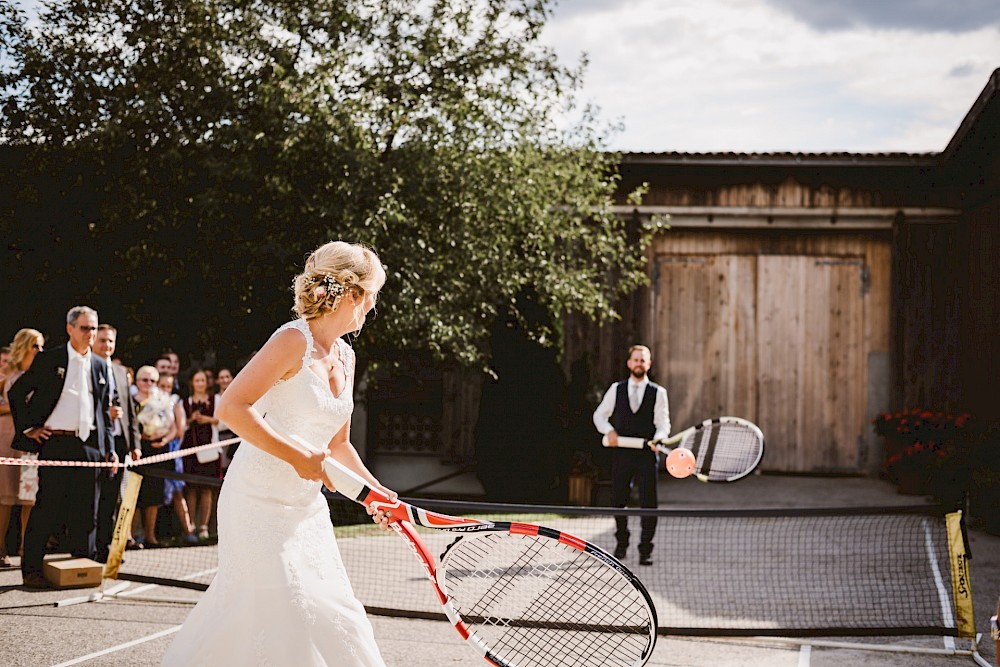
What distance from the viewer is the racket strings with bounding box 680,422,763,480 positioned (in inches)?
377

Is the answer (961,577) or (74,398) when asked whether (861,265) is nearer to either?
(961,577)

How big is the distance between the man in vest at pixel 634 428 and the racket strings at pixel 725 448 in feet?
2.37

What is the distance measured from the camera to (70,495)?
9133 millimetres

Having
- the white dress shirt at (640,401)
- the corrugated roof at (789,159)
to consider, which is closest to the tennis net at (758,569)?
the white dress shirt at (640,401)

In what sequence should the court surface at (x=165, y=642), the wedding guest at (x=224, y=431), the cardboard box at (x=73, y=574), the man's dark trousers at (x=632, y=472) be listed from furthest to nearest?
the wedding guest at (x=224, y=431)
the man's dark trousers at (x=632, y=472)
the cardboard box at (x=73, y=574)
the court surface at (x=165, y=642)

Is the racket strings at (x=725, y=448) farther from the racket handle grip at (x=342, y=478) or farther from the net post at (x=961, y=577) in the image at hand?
the racket handle grip at (x=342, y=478)

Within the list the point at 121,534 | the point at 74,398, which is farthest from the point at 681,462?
the point at 74,398

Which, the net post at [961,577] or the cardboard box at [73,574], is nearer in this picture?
the net post at [961,577]

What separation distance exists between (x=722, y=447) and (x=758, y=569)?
1565 millimetres

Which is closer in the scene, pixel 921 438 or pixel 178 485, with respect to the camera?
pixel 178 485

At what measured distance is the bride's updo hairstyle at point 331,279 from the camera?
4.23 meters

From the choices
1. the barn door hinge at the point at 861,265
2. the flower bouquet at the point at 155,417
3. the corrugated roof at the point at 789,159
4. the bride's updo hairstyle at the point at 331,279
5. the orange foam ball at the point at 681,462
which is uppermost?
the corrugated roof at the point at 789,159

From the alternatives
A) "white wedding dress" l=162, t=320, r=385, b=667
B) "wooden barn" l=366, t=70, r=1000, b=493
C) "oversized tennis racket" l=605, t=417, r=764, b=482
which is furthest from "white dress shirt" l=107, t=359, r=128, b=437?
"wooden barn" l=366, t=70, r=1000, b=493

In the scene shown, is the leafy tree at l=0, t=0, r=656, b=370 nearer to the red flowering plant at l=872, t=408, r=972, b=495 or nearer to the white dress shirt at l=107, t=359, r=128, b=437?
the white dress shirt at l=107, t=359, r=128, b=437
